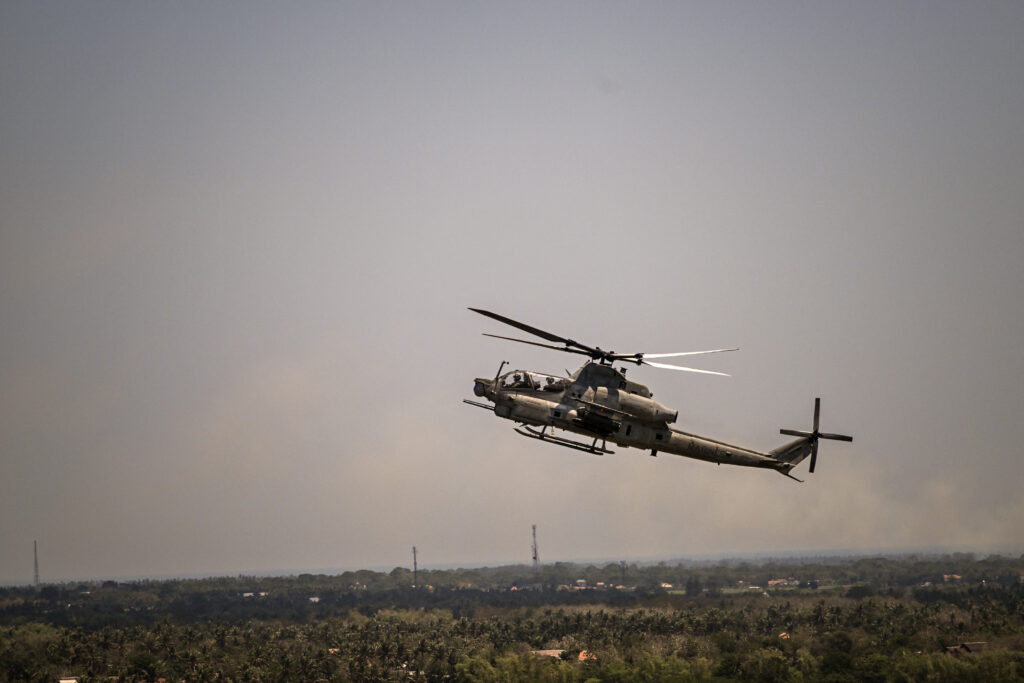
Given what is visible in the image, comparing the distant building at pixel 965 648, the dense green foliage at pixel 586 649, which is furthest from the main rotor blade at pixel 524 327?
the distant building at pixel 965 648

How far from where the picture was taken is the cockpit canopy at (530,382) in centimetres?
5550

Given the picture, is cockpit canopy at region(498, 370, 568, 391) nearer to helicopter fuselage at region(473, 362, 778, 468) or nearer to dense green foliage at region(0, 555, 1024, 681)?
helicopter fuselage at region(473, 362, 778, 468)

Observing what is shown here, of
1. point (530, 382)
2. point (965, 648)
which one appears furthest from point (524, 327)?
point (965, 648)

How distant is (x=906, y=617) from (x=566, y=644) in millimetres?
51778

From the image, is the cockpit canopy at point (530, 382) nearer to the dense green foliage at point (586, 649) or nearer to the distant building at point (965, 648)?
the dense green foliage at point (586, 649)

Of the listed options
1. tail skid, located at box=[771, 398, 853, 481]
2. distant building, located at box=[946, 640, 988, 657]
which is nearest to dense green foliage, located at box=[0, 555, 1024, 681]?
distant building, located at box=[946, 640, 988, 657]

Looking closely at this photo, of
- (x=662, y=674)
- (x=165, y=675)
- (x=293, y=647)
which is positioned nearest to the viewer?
(x=662, y=674)

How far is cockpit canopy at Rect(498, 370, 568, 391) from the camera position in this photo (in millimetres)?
55500

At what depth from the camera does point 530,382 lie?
2194 inches

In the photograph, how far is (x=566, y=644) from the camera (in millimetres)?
160250

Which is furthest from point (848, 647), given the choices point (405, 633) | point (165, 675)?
point (165, 675)

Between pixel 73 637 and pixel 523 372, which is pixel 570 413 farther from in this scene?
pixel 73 637

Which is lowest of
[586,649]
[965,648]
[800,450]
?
[586,649]

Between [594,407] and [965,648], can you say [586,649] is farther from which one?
[594,407]
